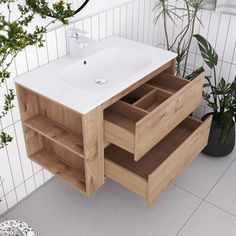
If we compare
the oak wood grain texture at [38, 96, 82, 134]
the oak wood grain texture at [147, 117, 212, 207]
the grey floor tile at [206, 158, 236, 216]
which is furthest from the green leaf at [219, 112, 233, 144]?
the oak wood grain texture at [38, 96, 82, 134]

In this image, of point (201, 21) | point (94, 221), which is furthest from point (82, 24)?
point (94, 221)

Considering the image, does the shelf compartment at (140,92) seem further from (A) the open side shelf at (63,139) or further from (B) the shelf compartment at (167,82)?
(A) the open side shelf at (63,139)

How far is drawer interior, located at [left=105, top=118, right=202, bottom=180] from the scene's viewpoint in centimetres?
189

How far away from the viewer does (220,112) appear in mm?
2260

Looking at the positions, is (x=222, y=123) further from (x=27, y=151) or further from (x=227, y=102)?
(x=27, y=151)

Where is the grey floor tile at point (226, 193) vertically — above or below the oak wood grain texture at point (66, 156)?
below

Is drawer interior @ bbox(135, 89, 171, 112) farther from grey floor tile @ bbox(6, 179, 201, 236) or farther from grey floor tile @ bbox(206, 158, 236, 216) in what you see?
grey floor tile @ bbox(206, 158, 236, 216)

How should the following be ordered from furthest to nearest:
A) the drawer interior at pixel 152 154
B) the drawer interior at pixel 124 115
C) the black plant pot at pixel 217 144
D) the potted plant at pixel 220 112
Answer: the black plant pot at pixel 217 144
the potted plant at pixel 220 112
the drawer interior at pixel 152 154
the drawer interior at pixel 124 115

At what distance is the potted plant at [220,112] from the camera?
84.1 inches

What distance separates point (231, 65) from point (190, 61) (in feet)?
1.07

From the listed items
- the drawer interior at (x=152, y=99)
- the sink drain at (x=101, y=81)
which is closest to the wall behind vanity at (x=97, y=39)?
the sink drain at (x=101, y=81)

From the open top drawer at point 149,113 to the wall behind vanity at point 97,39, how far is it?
17.8 inches

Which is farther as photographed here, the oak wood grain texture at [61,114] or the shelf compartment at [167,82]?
the shelf compartment at [167,82]

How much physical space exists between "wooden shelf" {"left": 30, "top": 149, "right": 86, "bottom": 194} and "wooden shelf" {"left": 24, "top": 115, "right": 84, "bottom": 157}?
0.22 metres
